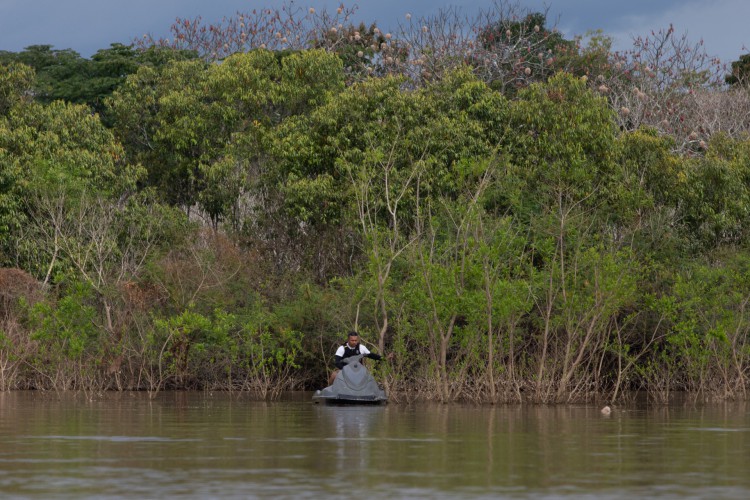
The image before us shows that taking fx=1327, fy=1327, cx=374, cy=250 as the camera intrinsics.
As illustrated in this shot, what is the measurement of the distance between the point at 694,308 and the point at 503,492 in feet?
71.5

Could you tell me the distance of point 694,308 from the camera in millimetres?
32188

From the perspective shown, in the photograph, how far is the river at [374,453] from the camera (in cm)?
1173

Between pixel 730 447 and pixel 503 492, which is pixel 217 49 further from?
pixel 503 492

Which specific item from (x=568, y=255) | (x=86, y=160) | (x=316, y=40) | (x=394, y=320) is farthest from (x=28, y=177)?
(x=316, y=40)

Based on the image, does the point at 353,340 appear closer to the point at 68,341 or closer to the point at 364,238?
the point at 364,238

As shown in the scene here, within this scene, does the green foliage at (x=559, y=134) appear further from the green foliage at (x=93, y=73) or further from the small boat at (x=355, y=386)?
the green foliage at (x=93, y=73)

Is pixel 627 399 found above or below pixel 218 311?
below

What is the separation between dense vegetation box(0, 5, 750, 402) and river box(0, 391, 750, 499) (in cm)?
341

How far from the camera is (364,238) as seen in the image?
34.2 meters

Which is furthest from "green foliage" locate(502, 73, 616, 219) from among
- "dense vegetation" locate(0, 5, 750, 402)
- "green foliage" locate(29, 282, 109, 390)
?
"green foliage" locate(29, 282, 109, 390)

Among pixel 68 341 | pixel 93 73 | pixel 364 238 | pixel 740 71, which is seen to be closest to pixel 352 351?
pixel 364 238

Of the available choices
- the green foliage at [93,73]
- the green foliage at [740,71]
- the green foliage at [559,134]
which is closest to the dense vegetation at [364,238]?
the green foliage at [559,134]

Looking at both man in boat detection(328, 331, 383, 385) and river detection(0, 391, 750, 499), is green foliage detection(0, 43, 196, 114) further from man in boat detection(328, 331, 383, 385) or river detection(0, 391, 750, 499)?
river detection(0, 391, 750, 499)

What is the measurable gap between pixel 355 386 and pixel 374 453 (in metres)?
11.8
